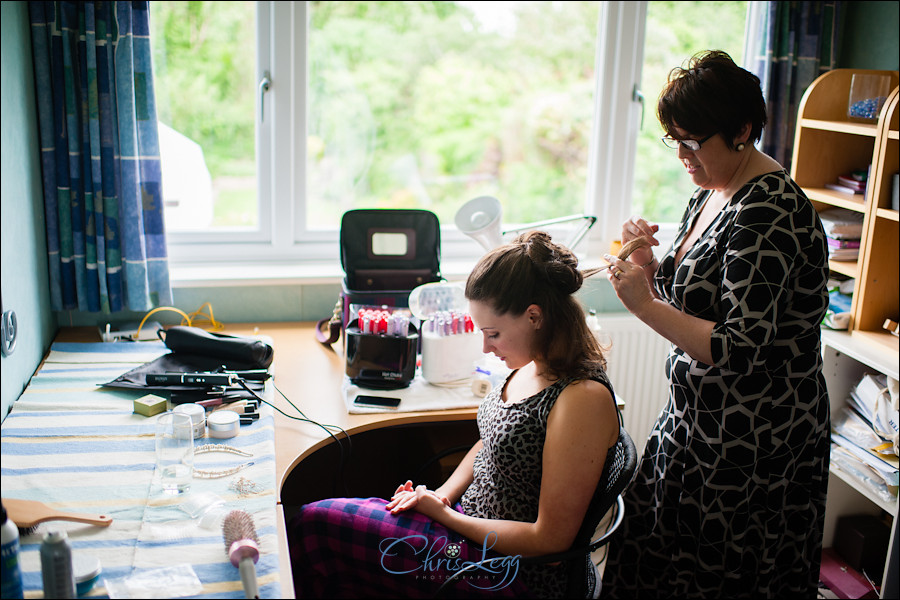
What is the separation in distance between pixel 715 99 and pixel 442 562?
1054 millimetres

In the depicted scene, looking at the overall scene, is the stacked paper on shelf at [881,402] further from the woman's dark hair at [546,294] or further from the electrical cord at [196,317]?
the electrical cord at [196,317]

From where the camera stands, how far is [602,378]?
1.58 metres

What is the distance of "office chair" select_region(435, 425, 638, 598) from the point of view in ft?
4.88

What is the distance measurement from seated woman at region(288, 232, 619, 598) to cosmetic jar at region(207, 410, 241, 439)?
245 millimetres

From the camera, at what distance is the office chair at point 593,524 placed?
149 cm

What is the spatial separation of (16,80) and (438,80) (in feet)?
4.52

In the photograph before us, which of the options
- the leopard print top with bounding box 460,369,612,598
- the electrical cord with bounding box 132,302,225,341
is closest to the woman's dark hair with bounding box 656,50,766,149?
the leopard print top with bounding box 460,369,612,598

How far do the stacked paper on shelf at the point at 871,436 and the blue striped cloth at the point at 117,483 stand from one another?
1.67 m

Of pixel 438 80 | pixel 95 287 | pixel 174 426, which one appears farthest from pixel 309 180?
pixel 174 426

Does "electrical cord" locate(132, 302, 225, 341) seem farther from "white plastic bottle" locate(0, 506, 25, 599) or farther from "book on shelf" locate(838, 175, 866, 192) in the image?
"book on shelf" locate(838, 175, 866, 192)

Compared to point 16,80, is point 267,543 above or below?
below

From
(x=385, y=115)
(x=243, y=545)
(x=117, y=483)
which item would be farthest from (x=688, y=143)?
(x=385, y=115)

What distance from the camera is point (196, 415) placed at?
71.7 inches

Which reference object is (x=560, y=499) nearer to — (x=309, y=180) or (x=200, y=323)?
(x=200, y=323)
